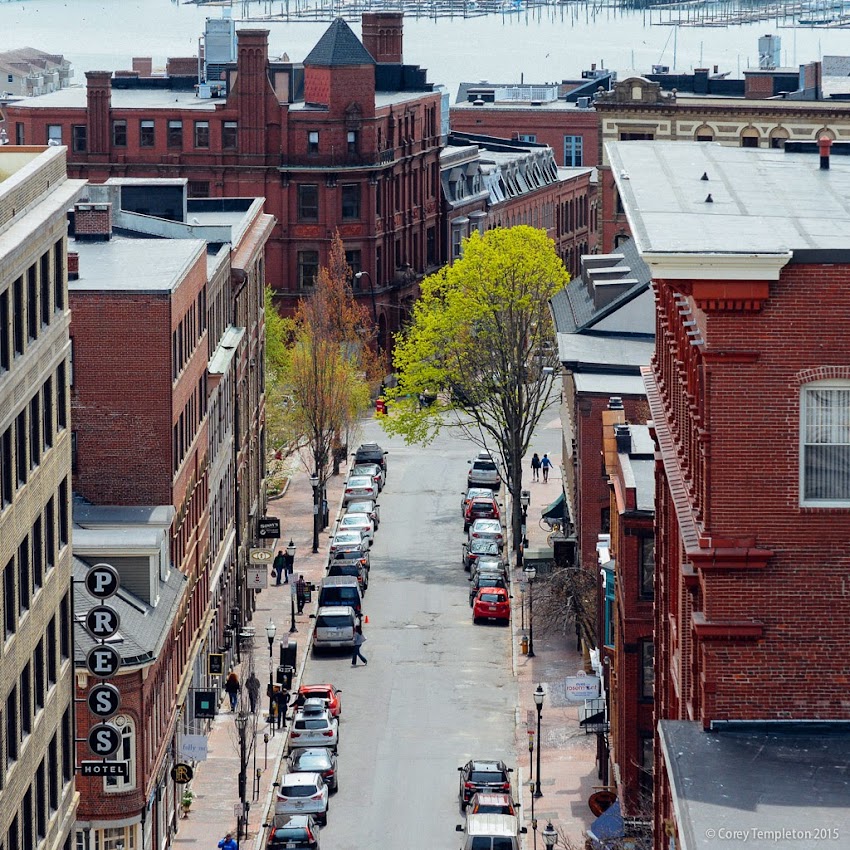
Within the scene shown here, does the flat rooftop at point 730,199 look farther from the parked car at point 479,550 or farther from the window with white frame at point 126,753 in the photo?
the parked car at point 479,550

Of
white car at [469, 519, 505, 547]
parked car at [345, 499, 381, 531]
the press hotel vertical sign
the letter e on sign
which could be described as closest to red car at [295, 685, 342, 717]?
the press hotel vertical sign

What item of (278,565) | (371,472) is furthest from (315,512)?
(371,472)

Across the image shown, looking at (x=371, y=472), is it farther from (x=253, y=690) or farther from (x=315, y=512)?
(x=253, y=690)

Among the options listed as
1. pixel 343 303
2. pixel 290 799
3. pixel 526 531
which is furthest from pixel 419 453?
pixel 290 799

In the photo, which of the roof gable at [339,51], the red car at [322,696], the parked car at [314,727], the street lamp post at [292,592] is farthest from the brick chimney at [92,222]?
the roof gable at [339,51]

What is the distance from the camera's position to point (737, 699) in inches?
1233

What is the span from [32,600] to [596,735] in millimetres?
33841

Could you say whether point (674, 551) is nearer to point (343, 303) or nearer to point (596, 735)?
point (596, 735)

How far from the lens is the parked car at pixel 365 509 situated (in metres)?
108

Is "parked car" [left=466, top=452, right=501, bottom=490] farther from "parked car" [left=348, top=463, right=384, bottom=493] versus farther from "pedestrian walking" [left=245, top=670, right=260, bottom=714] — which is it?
"pedestrian walking" [left=245, top=670, right=260, bottom=714]

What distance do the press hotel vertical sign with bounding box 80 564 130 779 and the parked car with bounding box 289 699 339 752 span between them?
19.2 meters

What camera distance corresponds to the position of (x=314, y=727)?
7381 centimetres

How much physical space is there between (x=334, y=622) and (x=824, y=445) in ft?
187

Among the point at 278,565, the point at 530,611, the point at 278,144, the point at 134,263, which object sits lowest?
the point at 278,565
